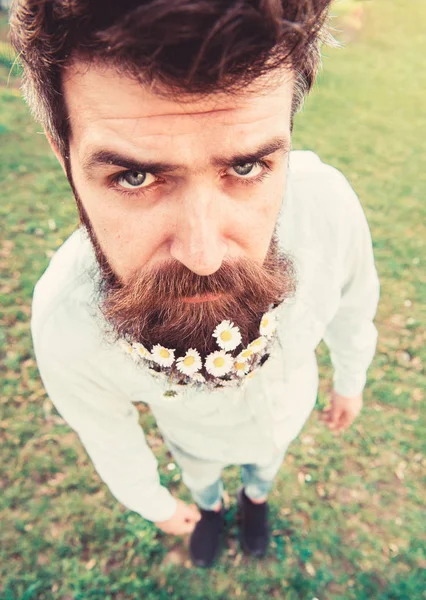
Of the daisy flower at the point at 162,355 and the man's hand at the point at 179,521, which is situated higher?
the daisy flower at the point at 162,355

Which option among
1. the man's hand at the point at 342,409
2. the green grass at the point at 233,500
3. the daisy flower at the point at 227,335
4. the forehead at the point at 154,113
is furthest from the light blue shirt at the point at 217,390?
the green grass at the point at 233,500

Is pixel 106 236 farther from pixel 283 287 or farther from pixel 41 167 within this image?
pixel 41 167

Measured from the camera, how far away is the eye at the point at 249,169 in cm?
115

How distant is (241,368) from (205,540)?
1831 millimetres

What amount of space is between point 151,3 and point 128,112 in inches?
8.8

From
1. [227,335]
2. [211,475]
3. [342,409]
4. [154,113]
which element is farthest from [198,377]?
[342,409]

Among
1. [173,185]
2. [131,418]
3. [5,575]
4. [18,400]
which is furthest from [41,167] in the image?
[173,185]

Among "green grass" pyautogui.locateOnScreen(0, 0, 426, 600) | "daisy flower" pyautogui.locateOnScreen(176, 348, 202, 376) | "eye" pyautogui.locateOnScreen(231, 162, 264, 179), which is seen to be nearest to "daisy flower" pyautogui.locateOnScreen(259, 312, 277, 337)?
"daisy flower" pyautogui.locateOnScreen(176, 348, 202, 376)

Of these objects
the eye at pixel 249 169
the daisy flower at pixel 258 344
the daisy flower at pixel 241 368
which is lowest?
the daisy flower at pixel 241 368

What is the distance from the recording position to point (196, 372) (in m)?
1.49

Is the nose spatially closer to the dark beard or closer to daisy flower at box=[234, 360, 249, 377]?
the dark beard

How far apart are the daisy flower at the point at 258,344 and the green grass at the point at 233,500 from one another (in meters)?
2.00

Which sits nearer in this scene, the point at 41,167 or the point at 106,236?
the point at 106,236

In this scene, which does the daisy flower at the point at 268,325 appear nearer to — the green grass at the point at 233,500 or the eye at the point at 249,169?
the eye at the point at 249,169
